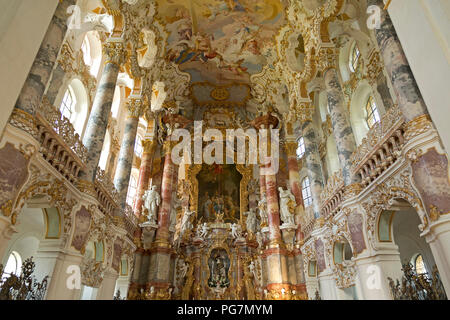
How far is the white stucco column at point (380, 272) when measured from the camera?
8133 millimetres

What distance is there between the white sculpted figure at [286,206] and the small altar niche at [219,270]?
4708mm

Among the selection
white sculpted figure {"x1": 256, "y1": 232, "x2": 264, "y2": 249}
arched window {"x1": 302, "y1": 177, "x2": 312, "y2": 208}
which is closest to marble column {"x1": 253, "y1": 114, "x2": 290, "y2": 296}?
white sculpted figure {"x1": 256, "y1": 232, "x2": 264, "y2": 249}

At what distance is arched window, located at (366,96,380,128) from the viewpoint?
534 inches

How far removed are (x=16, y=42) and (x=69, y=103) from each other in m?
7.16

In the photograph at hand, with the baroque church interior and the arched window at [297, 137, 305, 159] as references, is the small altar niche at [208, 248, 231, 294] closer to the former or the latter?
the baroque church interior

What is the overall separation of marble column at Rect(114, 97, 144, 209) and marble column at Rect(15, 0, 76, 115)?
23.2ft

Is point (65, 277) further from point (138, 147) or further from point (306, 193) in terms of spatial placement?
point (306, 193)

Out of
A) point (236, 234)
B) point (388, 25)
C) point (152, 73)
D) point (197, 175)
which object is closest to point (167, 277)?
point (236, 234)

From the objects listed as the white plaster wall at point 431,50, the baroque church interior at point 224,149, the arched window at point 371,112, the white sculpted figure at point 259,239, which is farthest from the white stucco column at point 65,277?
the arched window at point 371,112

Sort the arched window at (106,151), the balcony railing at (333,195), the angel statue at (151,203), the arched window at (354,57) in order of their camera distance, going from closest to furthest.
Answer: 1. the balcony railing at (333,195)
2. the arched window at (354,57)
3. the arched window at (106,151)
4. the angel statue at (151,203)

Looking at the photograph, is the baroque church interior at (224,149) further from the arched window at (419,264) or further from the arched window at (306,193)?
the arched window at (306,193)

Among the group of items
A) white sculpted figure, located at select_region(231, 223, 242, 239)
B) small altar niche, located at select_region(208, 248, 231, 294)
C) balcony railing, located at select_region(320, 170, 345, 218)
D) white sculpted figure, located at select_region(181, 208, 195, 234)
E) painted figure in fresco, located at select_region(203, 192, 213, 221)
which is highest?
painted figure in fresco, located at select_region(203, 192, 213, 221)

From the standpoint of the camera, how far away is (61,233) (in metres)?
8.72
